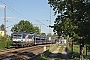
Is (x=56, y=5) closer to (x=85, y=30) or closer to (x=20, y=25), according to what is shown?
(x=85, y=30)

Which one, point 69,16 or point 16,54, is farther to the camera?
point 16,54

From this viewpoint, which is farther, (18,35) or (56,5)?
(18,35)

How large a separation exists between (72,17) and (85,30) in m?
6.27

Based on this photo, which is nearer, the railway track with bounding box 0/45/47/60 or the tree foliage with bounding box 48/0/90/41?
the tree foliage with bounding box 48/0/90/41

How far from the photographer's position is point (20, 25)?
153125 millimetres

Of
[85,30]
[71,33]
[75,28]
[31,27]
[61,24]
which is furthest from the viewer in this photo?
[31,27]

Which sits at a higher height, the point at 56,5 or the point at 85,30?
the point at 56,5

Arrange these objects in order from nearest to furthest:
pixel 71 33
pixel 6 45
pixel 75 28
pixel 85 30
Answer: pixel 85 30 < pixel 75 28 < pixel 71 33 < pixel 6 45

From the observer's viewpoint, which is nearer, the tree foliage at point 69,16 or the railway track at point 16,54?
the tree foliage at point 69,16

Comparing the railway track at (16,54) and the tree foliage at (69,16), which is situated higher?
the tree foliage at (69,16)

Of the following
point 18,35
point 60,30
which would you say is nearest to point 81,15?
point 60,30

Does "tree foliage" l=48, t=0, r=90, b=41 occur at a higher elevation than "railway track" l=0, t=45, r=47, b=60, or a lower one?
higher

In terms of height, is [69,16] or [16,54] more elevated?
[69,16]

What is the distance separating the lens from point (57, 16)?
2733 centimetres
